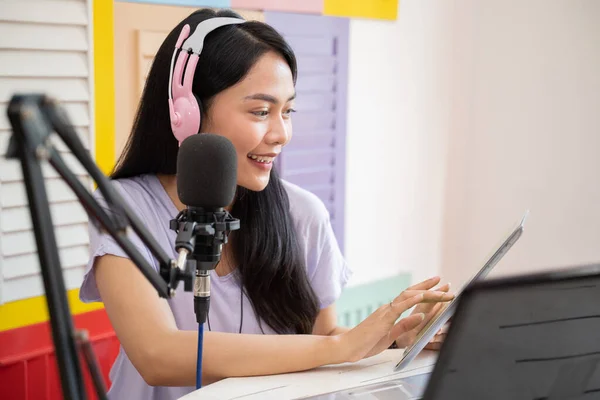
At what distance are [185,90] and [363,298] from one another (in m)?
1.38

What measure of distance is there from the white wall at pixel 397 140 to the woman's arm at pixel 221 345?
129 centimetres

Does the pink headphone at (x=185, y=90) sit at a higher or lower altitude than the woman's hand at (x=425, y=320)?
higher

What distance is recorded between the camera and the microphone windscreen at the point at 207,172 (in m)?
0.97

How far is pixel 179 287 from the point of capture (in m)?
1.38

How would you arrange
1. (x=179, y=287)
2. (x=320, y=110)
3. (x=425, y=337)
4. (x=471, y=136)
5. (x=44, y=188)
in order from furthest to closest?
(x=471, y=136) < (x=320, y=110) < (x=179, y=287) < (x=425, y=337) < (x=44, y=188)

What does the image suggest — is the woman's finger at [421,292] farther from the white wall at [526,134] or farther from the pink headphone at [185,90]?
the white wall at [526,134]

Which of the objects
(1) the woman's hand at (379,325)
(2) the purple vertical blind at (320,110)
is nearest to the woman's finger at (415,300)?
(1) the woman's hand at (379,325)

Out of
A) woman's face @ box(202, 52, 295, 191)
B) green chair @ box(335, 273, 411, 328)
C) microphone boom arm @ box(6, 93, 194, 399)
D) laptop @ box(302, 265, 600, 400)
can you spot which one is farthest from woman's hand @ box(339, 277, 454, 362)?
green chair @ box(335, 273, 411, 328)

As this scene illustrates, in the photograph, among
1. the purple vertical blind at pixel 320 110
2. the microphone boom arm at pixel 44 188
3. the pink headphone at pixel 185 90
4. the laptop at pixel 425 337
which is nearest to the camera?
the microphone boom arm at pixel 44 188

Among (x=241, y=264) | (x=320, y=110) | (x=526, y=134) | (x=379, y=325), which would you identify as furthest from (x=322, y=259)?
(x=526, y=134)

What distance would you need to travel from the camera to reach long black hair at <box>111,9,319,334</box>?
1.39 metres

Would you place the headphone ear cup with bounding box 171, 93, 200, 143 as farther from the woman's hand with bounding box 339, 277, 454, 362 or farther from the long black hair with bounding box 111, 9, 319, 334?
the woman's hand with bounding box 339, 277, 454, 362

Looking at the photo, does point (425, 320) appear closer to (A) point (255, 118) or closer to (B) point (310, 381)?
(B) point (310, 381)

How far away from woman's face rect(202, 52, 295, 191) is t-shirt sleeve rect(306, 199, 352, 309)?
0.84 ft
